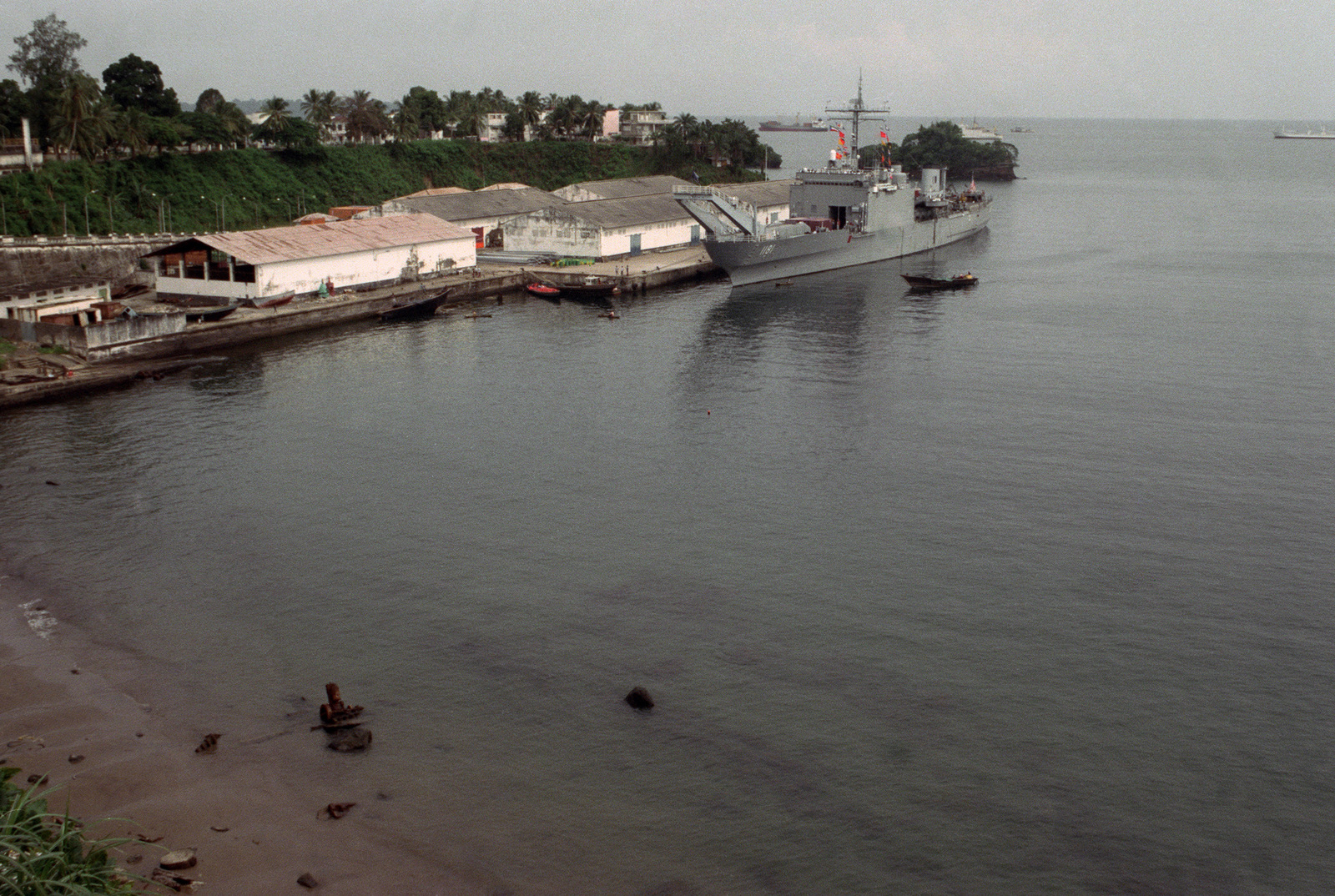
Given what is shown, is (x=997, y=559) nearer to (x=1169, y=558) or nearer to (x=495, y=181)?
(x=1169, y=558)

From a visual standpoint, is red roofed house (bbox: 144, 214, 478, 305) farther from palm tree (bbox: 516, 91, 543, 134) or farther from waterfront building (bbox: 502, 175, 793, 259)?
palm tree (bbox: 516, 91, 543, 134)

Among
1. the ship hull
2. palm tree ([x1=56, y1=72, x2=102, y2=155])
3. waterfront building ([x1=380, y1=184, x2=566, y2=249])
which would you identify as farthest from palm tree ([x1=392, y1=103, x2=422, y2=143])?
the ship hull

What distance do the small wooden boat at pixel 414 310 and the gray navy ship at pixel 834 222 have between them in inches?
686

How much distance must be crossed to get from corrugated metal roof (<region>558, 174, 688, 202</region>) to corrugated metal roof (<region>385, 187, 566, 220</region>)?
254 cm

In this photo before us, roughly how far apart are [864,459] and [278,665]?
20229 millimetres

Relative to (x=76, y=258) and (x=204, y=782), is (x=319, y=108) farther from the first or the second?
(x=204, y=782)

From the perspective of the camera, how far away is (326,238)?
61469 millimetres

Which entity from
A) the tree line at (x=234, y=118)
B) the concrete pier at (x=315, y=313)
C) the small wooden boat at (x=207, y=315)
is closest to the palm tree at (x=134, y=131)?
the tree line at (x=234, y=118)

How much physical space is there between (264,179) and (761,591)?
69.6m

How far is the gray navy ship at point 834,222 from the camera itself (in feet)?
236

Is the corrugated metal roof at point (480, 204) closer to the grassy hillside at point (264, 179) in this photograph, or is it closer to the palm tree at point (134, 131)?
the grassy hillside at point (264, 179)

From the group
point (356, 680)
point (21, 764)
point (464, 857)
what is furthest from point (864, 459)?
point (21, 764)

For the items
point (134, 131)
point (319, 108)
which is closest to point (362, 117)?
point (319, 108)

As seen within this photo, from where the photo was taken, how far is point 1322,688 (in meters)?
22.5
